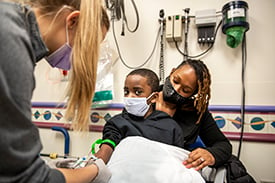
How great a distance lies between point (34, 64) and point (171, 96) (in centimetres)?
77

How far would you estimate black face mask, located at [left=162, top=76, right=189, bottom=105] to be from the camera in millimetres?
1114

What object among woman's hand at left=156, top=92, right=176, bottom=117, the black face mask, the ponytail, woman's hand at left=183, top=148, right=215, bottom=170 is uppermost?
the ponytail

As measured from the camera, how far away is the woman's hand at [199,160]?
0.88m

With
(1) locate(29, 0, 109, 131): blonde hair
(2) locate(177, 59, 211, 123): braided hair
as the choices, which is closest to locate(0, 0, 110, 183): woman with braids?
(1) locate(29, 0, 109, 131): blonde hair

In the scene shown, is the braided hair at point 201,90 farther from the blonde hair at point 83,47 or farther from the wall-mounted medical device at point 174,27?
the blonde hair at point 83,47

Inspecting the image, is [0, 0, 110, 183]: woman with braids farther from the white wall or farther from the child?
the white wall

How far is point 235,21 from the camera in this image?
127 centimetres

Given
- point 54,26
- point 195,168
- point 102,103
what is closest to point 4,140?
point 54,26

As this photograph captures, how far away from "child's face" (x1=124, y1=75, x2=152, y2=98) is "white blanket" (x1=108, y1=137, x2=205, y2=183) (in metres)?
0.36

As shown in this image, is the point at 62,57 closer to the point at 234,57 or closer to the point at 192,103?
the point at 192,103

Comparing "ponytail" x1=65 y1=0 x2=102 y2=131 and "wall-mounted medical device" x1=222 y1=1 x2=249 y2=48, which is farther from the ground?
"wall-mounted medical device" x1=222 y1=1 x2=249 y2=48

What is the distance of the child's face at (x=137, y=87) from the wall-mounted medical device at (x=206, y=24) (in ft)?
1.88

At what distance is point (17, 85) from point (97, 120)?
138 cm

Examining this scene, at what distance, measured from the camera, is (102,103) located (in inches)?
65.6
